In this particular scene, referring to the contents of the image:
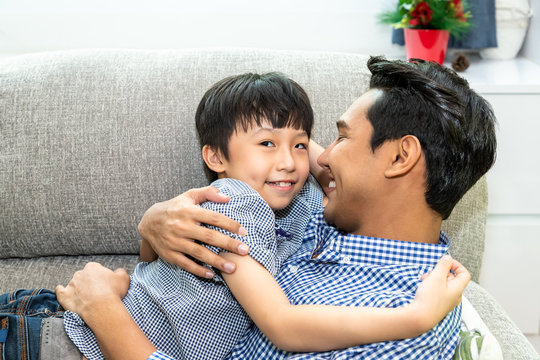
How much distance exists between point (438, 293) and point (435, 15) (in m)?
1.34

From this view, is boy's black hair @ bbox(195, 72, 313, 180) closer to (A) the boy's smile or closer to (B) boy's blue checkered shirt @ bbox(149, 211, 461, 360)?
(A) the boy's smile

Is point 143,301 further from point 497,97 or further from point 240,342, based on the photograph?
point 497,97

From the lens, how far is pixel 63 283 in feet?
5.23

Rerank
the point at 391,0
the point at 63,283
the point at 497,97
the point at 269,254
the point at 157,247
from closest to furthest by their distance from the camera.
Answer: the point at 269,254 < the point at 157,247 < the point at 63,283 < the point at 497,97 < the point at 391,0

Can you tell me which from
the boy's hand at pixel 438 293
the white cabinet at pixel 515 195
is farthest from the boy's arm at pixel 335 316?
the white cabinet at pixel 515 195

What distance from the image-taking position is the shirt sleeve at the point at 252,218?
1162 millimetres

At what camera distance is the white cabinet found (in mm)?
1950

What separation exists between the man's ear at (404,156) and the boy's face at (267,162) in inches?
9.9

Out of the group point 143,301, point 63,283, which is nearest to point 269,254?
point 143,301

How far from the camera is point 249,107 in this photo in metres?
1.37

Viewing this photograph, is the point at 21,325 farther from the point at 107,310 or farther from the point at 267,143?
the point at 267,143

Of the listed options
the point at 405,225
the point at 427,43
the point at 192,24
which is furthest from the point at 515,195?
the point at 192,24

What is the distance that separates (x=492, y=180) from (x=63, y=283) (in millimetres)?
1341

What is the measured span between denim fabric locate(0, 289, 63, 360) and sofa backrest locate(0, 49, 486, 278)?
29cm
